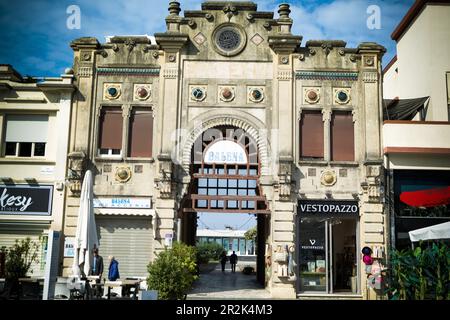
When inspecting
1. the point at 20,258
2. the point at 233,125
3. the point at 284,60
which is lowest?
the point at 20,258

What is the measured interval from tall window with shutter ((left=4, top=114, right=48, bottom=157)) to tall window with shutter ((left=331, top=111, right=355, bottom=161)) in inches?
434

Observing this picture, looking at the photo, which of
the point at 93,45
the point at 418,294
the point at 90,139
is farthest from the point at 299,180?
the point at 93,45

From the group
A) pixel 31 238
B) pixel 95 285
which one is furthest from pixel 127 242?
pixel 95 285

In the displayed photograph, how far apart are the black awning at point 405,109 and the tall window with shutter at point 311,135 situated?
2817 mm

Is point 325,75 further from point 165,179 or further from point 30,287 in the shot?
point 30,287

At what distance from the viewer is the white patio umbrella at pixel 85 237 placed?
45.5ft

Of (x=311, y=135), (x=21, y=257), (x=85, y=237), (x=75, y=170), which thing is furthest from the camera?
(x=311, y=135)

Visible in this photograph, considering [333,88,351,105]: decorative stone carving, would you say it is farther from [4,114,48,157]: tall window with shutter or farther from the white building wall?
[4,114,48,157]: tall window with shutter

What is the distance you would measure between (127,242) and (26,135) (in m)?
5.70

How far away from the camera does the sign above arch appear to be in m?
19.4

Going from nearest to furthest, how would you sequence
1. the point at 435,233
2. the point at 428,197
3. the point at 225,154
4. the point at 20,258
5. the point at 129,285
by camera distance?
the point at 435,233 → the point at 129,285 → the point at 20,258 → the point at 428,197 → the point at 225,154

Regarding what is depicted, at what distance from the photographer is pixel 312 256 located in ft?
62.0

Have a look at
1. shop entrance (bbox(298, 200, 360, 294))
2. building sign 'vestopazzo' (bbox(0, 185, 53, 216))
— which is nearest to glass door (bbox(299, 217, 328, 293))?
shop entrance (bbox(298, 200, 360, 294))
